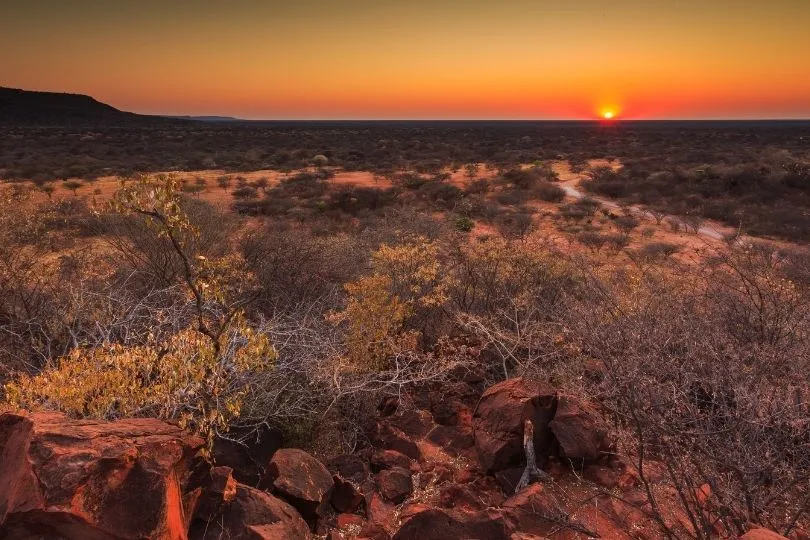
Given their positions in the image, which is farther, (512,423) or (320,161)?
(320,161)

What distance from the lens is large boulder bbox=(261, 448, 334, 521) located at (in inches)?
177

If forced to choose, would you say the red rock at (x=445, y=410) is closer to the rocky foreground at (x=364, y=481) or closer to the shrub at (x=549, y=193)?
the rocky foreground at (x=364, y=481)

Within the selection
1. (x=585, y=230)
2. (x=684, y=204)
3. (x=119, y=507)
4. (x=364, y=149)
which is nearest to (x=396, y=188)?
(x=585, y=230)

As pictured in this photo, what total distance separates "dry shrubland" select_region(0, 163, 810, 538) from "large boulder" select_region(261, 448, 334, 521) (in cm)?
69

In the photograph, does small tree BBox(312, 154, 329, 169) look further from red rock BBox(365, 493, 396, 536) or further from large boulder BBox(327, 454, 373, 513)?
red rock BBox(365, 493, 396, 536)

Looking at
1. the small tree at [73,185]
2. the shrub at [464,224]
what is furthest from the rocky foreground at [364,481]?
the small tree at [73,185]

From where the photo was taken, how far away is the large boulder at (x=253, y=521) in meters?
3.66

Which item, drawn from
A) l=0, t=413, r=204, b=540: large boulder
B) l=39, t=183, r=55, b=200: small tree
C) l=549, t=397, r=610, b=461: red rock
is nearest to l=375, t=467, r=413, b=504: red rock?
l=549, t=397, r=610, b=461: red rock

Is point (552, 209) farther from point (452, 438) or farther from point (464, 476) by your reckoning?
point (464, 476)

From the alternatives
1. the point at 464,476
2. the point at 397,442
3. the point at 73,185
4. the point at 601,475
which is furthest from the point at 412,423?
the point at 73,185

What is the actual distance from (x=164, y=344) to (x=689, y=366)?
224 inches

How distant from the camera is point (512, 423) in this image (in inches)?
213

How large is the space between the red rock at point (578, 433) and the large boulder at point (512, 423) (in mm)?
146

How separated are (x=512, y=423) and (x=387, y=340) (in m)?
2.26
